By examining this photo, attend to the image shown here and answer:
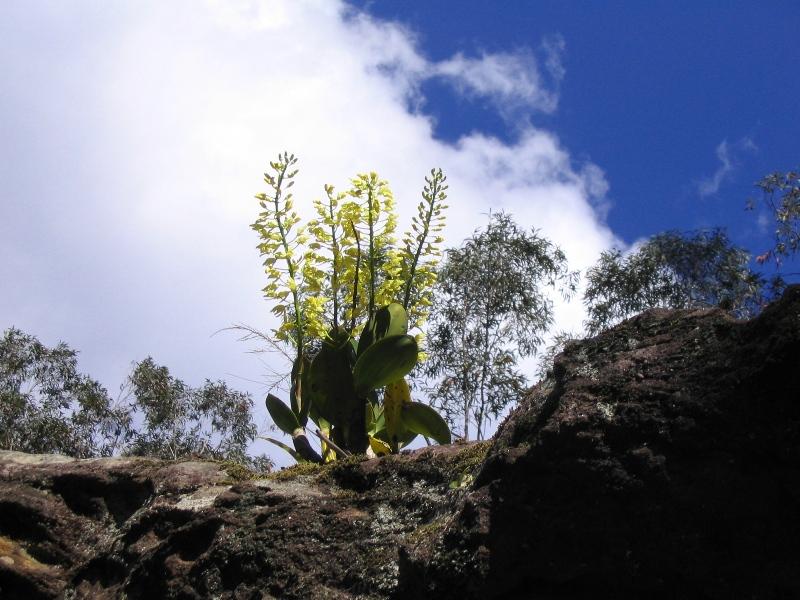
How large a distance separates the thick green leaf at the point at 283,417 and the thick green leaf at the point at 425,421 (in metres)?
0.52

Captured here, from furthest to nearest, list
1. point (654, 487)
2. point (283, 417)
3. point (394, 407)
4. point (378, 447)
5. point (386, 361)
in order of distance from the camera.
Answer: point (283, 417), point (394, 407), point (378, 447), point (386, 361), point (654, 487)

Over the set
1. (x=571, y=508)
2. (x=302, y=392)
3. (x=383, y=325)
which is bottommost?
(x=571, y=508)

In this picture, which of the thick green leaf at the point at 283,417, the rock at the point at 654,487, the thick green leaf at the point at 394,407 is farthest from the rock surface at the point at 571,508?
the thick green leaf at the point at 283,417

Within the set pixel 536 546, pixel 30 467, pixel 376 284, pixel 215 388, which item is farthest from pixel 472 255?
pixel 536 546

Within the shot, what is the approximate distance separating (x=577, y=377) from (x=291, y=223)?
2.22m

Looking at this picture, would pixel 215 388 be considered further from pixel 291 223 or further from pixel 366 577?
pixel 366 577

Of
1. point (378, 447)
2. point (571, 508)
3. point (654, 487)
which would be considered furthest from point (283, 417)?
point (654, 487)

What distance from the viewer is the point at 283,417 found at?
13.8 feet

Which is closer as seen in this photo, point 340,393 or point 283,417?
point 340,393

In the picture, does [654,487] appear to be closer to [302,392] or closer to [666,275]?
[302,392]

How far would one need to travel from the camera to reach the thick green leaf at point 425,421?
3977 millimetres

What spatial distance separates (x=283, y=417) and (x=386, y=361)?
696 mm

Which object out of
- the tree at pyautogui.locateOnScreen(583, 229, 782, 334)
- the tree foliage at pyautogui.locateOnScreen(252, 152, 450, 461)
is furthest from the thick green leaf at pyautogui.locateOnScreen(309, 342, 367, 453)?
the tree at pyautogui.locateOnScreen(583, 229, 782, 334)

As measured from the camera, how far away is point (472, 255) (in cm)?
1672
